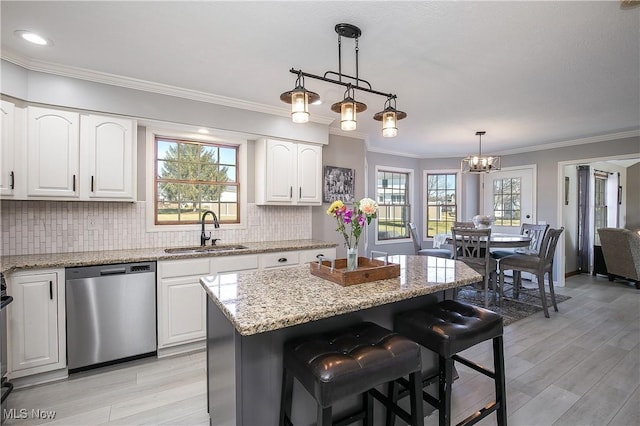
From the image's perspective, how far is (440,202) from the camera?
21.9 ft

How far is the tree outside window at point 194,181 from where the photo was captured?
3.33m

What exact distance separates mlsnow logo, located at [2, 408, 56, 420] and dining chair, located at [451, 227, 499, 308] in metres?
4.29

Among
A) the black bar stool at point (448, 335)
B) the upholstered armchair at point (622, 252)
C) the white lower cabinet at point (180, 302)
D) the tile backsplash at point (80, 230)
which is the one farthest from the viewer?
the upholstered armchair at point (622, 252)

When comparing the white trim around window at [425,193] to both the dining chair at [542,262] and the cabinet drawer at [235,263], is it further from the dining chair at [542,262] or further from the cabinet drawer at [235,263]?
the cabinet drawer at [235,263]

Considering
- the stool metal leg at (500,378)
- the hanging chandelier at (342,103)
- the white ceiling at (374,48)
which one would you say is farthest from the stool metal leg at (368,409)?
the white ceiling at (374,48)

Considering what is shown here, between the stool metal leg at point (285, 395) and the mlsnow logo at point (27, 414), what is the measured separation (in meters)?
1.68

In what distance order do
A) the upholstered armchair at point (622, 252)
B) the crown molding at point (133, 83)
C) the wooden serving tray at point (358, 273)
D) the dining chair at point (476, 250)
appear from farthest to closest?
the upholstered armchair at point (622, 252) → the dining chair at point (476, 250) → the crown molding at point (133, 83) → the wooden serving tray at point (358, 273)

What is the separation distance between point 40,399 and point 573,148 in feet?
24.2

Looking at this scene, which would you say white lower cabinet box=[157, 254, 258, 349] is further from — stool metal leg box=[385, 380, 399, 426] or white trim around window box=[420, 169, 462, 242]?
white trim around window box=[420, 169, 462, 242]

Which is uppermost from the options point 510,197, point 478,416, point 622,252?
point 510,197

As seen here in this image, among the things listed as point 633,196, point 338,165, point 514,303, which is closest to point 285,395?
point 338,165

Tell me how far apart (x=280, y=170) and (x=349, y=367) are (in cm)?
272

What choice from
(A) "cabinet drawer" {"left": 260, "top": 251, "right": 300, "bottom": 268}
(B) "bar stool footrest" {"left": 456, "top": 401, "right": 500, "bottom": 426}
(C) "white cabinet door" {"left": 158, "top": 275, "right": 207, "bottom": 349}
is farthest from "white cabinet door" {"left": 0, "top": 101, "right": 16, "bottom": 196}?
(B) "bar stool footrest" {"left": 456, "top": 401, "right": 500, "bottom": 426}

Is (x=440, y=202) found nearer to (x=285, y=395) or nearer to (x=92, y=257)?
(x=285, y=395)
